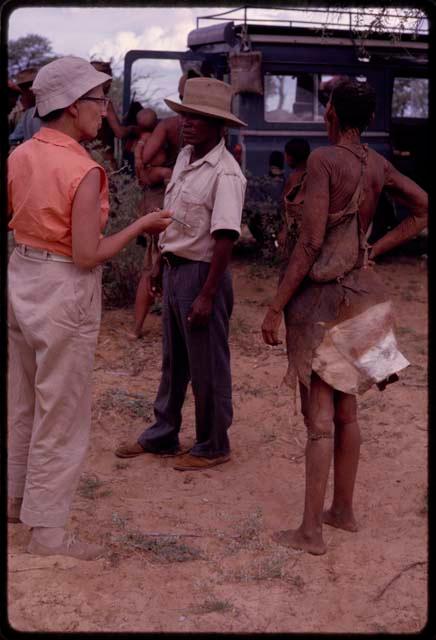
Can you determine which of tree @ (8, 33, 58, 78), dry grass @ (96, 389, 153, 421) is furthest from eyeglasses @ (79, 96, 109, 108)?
tree @ (8, 33, 58, 78)

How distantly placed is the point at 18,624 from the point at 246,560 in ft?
3.16

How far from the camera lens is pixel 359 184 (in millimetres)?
3377

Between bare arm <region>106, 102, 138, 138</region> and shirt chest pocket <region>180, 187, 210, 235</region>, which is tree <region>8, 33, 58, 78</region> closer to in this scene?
bare arm <region>106, 102, 138, 138</region>

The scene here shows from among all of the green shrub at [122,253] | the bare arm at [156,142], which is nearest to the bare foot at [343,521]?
the bare arm at [156,142]

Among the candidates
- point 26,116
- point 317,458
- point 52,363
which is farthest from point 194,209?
point 26,116

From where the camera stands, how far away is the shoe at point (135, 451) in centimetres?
455

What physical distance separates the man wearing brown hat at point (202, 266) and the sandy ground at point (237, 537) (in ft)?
1.07

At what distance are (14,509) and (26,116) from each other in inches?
134

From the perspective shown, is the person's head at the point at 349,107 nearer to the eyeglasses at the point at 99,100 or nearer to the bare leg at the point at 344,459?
the eyeglasses at the point at 99,100

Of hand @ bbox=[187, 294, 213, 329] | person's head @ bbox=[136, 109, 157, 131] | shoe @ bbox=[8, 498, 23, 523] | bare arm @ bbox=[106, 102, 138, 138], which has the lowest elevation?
shoe @ bbox=[8, 498, 23, 523]

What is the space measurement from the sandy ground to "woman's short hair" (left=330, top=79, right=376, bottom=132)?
170 centimetres

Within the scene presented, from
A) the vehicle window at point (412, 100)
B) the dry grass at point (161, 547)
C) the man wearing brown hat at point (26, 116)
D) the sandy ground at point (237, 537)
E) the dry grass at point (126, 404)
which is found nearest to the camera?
the sandy ground at point (237, 537)

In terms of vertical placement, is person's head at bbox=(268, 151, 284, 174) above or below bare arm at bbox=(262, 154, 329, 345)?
below

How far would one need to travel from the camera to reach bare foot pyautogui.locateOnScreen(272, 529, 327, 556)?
11.6ft
